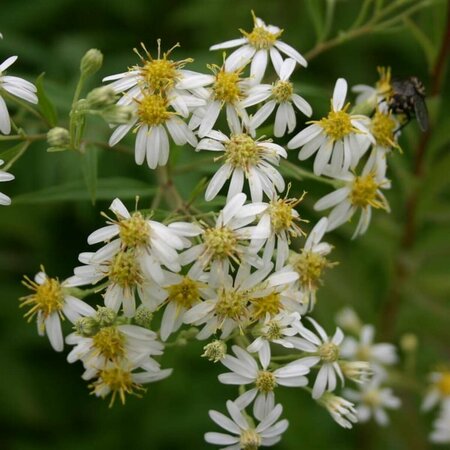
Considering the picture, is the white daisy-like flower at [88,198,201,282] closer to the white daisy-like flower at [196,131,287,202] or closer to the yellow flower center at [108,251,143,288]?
the yellow flower center at [108,251,143,288]

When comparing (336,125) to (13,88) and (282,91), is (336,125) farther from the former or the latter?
(13,88)

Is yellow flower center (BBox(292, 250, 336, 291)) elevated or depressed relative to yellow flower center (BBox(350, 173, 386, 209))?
depressed

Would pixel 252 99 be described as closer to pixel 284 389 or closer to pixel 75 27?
pixel 284 389

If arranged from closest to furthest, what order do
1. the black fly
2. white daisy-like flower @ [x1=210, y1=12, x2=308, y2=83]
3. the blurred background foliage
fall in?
white daisy-like flower @ [x1=210, y1=12, x2=308, y2=83] < the black fly < the blurred background foliage

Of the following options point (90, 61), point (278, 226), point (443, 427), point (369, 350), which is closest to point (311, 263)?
point (278, 226)

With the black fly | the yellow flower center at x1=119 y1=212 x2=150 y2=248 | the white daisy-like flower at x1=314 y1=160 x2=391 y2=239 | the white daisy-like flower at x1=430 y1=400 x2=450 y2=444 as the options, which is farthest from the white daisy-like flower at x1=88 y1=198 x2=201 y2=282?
the white daisy-like flower at x1=430 y1=400 x2=450 y2=444

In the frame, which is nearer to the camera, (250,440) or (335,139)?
(250,440)
